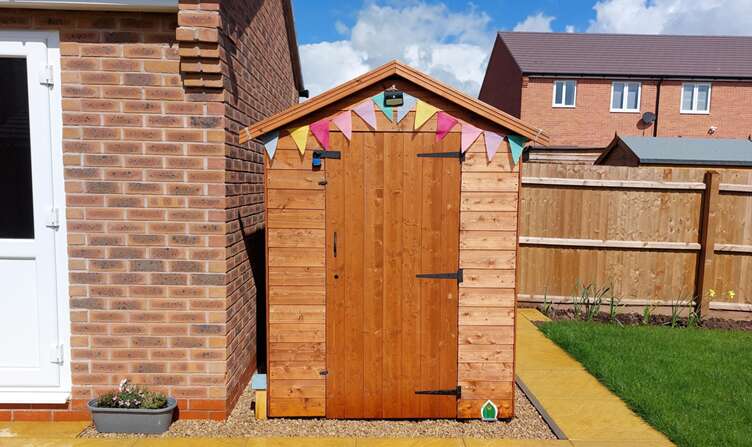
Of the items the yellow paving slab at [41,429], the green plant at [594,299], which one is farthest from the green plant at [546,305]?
the yellow paving slab at [41,429]

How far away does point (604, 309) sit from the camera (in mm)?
7469

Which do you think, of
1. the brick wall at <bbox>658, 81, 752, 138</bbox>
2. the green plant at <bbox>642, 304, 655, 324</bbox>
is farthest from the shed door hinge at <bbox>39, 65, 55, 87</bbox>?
the brick wall at <bbox>658, 81, 752, 138</bbox>

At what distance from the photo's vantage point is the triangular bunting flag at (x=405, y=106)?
12.5 ft

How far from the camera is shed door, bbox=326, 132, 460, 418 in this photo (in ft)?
12.6

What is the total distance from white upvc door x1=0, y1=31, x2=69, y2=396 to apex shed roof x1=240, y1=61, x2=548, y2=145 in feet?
5.01

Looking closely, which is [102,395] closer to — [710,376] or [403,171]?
[403,171]

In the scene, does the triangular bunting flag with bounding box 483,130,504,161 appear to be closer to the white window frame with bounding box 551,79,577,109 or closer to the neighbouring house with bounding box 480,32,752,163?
the neighbouring house with bounding box 480,32,752,163

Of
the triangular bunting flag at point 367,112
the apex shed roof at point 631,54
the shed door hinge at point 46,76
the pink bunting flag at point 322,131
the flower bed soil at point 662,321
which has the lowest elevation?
the flower bed soil at point 662,321

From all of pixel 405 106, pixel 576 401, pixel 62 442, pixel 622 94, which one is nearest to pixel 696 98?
pixel 622 94

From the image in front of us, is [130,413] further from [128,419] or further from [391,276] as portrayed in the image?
[391,276]

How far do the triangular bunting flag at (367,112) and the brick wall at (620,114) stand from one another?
67.5 feet

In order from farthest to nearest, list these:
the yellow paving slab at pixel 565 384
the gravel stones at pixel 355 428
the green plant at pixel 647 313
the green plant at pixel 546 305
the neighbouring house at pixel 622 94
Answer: the neighbouring house at pixel 622 94, the green plant at pixel 546 305, the green plant at pixel 647 313, the yellow paving slab at pixel 565 384, the gravel stones at pixel 355 428

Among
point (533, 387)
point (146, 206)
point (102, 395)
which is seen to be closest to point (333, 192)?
point (146, 206)

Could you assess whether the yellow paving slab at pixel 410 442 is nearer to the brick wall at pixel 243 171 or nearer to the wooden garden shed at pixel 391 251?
the wooden garden shed at pixel 391 251
